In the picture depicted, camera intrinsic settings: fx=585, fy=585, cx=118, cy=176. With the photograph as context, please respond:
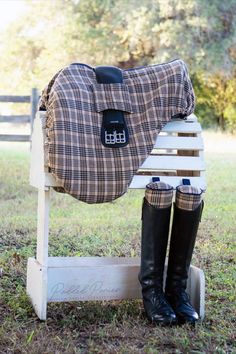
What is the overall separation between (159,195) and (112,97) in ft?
1.14

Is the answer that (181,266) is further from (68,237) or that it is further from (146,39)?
(146,39)

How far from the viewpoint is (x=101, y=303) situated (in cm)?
200

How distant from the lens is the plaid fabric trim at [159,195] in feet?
5.82

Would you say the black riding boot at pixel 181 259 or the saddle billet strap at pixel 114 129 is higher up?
the saddle billet strap at pixel 114 129

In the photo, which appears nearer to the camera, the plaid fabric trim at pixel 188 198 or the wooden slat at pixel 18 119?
the plaid fabric trim at pixel 188 198

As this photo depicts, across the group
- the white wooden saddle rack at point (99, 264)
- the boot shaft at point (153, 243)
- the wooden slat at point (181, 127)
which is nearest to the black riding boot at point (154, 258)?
the boot shaft at point (153, 243)

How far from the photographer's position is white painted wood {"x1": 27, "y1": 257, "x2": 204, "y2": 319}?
6.10 feet

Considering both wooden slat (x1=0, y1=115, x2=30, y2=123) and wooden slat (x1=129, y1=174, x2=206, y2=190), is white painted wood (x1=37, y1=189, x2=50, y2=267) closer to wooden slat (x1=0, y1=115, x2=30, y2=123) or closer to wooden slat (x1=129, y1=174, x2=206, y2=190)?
wooden slat (x1=129, y1=174, x2=206, y2=190)

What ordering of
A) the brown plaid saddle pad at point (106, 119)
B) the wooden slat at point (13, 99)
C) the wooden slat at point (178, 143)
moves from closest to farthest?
the brown plaid saddle pad at point (106, 119)
the wooden slat at point (178, 143)
the wooden slat at point (13, 99)

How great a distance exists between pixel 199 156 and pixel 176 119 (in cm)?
→ 14

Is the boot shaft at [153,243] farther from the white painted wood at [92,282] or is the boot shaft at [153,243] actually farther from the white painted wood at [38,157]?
the white painted wood at [38,157]

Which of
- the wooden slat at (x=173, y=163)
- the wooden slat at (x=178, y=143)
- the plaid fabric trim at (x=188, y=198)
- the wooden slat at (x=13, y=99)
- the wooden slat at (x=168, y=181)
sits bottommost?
the wooden slat at (x=13, y=99)

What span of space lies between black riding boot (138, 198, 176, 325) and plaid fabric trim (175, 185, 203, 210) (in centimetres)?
4

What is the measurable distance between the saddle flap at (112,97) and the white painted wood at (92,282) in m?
0.51
